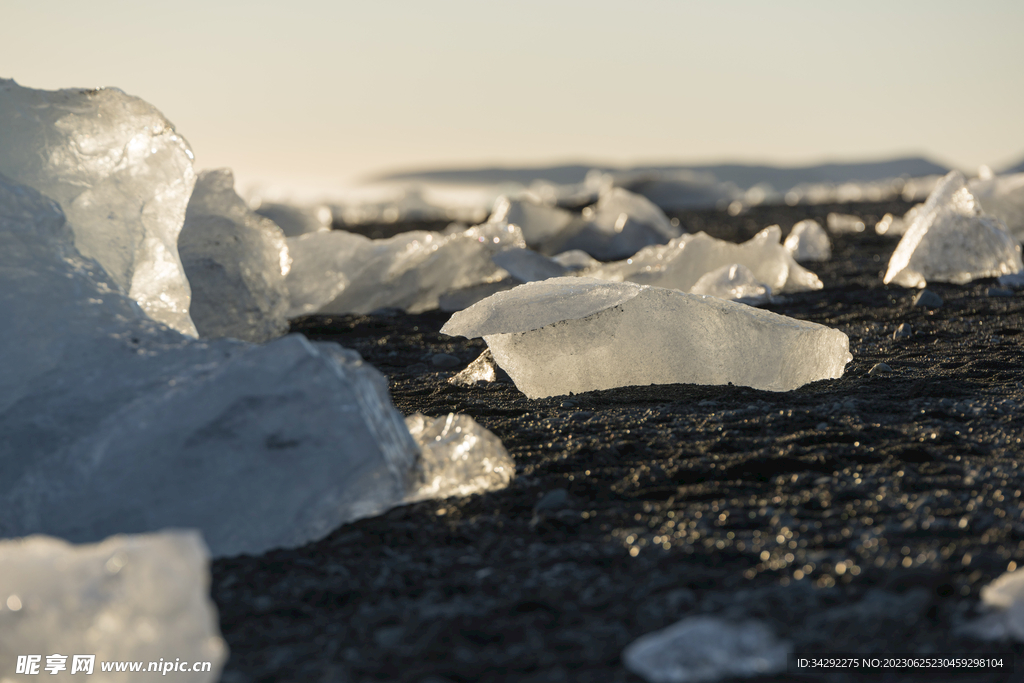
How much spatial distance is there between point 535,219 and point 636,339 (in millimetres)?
5508

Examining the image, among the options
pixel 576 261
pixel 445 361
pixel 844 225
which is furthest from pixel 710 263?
pixel 844 225

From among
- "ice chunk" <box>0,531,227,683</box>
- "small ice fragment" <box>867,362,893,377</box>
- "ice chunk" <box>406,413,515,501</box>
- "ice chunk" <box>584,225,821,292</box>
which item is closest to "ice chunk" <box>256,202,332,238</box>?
"ice chunk" <box>584,225,821,292</box>

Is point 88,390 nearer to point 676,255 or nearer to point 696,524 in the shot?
point 696,524

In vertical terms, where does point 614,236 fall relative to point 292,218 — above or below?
above

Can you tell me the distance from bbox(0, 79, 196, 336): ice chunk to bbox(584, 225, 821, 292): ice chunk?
2493 millimetres

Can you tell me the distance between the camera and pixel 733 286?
4062mm

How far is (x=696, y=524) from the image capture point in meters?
1.55

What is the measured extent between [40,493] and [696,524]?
1238 mm

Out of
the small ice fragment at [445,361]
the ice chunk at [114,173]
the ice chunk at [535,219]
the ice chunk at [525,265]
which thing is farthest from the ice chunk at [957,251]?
the ice chunk at [114,173]

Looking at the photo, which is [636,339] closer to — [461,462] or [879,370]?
[879,370]

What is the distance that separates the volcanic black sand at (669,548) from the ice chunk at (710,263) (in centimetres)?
209

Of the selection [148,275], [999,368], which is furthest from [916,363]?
[148,275]

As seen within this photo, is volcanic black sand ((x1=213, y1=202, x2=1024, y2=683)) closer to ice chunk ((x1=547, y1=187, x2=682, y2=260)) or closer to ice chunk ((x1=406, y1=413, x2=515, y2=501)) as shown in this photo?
ice chunk ((x1=406, y1=413, x2=515, y2=501))

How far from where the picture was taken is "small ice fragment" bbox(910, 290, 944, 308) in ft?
12.7
